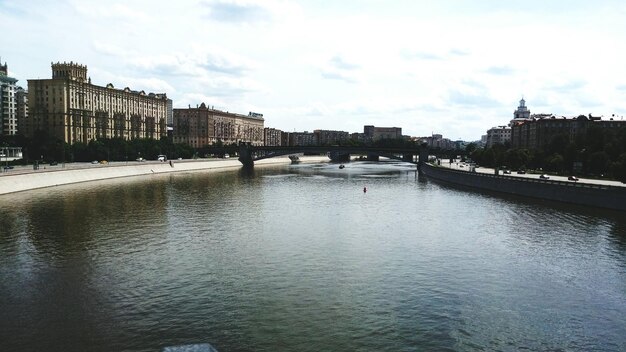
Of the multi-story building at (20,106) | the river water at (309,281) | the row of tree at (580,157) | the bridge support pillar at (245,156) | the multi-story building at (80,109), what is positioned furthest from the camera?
the multi-story building at (20,106)

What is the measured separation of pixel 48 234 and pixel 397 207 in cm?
3477

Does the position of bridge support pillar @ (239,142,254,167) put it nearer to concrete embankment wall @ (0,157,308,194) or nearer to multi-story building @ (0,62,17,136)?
concrete embankment wall @ (0,157,308,194)

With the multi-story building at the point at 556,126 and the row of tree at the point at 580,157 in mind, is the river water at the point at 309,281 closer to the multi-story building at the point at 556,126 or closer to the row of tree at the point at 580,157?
the row of tree at the point at 580,157

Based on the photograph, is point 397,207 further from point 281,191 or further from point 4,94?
point 4,94

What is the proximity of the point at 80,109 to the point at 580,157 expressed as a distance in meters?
127

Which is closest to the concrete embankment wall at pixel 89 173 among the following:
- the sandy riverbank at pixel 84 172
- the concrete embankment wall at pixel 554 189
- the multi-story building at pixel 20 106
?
the sandy riverbank at pixel 84 172

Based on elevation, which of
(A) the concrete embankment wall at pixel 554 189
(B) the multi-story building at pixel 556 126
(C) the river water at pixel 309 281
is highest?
(B) the multi-story building at pixel 556 126

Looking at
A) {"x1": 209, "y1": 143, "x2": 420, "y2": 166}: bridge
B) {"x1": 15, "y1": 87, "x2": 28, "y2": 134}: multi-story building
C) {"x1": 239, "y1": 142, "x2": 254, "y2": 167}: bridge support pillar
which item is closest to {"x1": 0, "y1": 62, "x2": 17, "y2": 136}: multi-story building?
{"x1": 15, "y1": 87, "x2": 28, "y2": 134}: multi-story building

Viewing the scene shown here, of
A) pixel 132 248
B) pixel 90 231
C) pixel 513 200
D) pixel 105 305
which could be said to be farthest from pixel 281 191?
pixel 105 305

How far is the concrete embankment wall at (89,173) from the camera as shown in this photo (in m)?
63.8

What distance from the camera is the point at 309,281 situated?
25422 mm

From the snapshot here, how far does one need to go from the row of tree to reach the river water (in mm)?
26618

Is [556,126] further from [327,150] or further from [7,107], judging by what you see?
[7,107]

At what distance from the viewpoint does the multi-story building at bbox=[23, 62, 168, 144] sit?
137750mm
